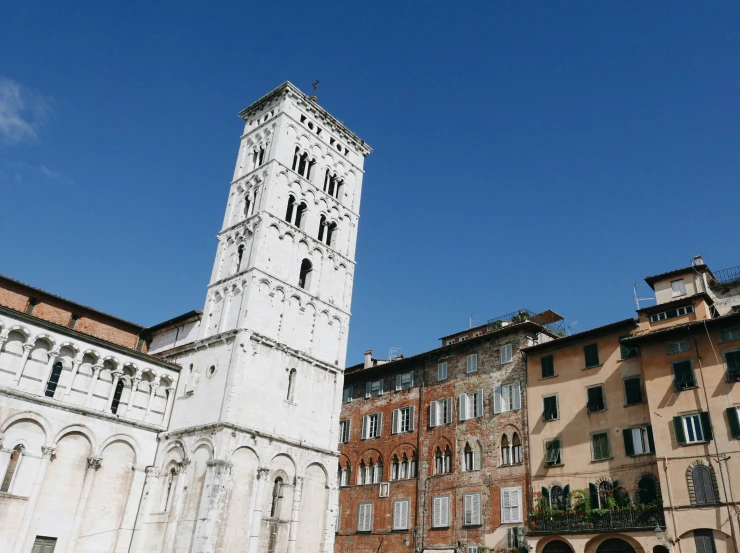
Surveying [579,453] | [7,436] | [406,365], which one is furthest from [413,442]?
[7,436]

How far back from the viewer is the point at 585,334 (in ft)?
115

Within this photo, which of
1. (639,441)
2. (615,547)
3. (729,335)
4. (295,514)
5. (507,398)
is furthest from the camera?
(507,398)

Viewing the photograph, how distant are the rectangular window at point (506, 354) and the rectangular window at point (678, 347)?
32.1ft

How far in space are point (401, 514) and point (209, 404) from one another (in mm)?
14700

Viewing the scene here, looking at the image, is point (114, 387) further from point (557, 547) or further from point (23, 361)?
point (557, 547)

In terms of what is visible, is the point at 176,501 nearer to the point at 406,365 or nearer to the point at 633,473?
the point at 406,365

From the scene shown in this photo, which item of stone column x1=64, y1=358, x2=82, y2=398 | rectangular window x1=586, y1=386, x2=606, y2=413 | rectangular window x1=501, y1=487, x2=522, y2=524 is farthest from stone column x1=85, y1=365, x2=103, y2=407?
rectangular window x1=586, y1=386, x2=606, y2=413

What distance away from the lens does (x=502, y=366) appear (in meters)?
38.6

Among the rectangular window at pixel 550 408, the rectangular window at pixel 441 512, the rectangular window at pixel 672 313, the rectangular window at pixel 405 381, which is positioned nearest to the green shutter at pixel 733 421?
the rectangular window at pixel 672 313

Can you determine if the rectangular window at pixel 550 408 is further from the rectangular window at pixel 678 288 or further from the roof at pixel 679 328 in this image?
the rectangular window at pixel 678 288

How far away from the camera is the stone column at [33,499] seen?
2803 centimetres

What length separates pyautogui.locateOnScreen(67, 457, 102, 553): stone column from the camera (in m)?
29.7

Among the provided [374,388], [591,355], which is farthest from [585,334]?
[374,388]

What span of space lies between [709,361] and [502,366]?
12.1 m
